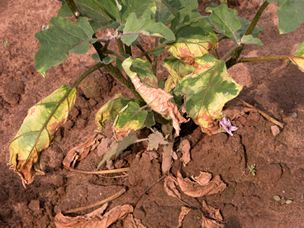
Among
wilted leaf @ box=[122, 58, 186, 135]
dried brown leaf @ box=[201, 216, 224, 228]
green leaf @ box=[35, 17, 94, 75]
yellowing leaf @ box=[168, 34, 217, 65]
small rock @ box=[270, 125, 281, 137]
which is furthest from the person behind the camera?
small rock @ box=[270, 125, 281, 137]

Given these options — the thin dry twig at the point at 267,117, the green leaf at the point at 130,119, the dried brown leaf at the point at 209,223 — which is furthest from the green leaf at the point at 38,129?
the thin dry twig at the point at 267,117

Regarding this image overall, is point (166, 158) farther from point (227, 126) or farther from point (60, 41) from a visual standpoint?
point (60, 41)

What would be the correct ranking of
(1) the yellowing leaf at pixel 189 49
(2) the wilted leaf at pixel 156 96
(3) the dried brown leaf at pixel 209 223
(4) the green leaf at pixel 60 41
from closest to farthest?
(4) the green leaf at pixel 60 41
(2) the wilted leaf at pixel 156 96
(1) the yellowing leaf at pixel 189 49
(3) the dried brown leaf at pixel 209 223

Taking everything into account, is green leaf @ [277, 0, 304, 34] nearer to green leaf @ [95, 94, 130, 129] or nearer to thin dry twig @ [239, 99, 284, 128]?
green leaf @ [95, 94, 130, 129]

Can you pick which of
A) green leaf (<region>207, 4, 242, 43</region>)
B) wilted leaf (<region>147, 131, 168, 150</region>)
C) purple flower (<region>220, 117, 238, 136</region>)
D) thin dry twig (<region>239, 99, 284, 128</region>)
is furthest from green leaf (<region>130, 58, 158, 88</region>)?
thin dry twig (<region>239, 99, 284, 128</region>)

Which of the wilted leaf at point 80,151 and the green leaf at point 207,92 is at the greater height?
the green leaf at point 207,92

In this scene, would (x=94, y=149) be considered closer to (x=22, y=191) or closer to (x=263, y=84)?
(x=22, y=191)

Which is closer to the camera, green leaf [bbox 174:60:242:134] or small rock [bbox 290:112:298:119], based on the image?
green leaf [bbox 174:60:242:134]

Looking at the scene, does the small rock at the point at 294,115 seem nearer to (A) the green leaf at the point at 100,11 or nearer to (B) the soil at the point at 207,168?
(B) the soil at the point at 207,168
